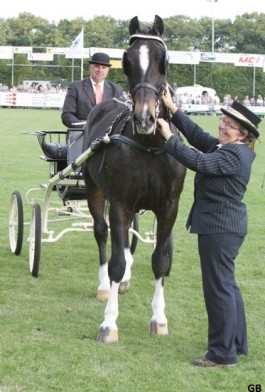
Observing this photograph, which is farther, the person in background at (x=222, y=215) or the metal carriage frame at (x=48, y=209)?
the metal carriage frame at (x=48, y=209)

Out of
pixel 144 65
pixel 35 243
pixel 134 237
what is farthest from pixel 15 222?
pixel 144 65

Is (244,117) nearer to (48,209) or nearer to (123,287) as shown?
(123,287)

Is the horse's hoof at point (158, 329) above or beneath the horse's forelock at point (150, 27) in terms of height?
beneath

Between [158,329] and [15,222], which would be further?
[15,222]

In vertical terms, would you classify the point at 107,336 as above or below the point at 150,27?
below

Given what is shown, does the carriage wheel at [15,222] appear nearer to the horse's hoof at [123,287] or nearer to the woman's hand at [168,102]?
the horse's hoof at [123,287]

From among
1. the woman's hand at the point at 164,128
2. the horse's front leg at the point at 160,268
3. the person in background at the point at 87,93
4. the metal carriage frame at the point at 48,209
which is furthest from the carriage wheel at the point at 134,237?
the woman's hand at the point at 164,128

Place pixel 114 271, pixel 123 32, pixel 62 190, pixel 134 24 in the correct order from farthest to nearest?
pixel 123 32 < pixel 62 190 < pixel 114 271 < pixel 134 24

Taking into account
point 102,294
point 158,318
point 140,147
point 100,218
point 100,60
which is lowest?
point 102,294

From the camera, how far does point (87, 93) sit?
27.5 ft

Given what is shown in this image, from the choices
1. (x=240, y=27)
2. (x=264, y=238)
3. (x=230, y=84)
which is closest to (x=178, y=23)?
(x=240, y=27)

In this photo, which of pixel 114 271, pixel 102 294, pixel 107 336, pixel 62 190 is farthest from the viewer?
pixel 62 190

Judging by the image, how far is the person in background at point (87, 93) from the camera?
8281 mm

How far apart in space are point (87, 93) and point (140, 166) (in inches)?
117
